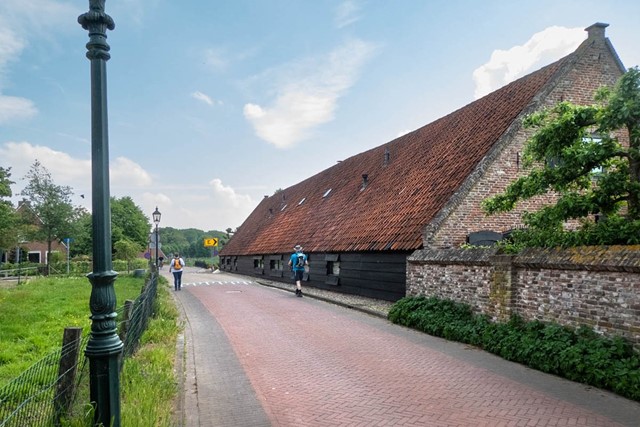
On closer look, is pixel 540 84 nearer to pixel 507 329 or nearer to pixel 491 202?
pixel 491 202

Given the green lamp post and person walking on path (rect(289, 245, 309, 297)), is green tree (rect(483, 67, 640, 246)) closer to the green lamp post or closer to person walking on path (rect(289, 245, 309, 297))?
the green lamp post

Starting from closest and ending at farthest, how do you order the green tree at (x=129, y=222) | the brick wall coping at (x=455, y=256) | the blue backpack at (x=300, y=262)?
the brick wall coping at (x=455, y=256) < the blue backpack at (x=300, y=262) < the green tree at (x=129, y=222)

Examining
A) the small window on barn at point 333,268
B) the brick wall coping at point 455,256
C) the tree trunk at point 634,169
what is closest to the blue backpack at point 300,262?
the small window on barn at point 333,268

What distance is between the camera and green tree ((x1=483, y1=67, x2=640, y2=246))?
768 centimetres

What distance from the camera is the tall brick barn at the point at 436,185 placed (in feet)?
45.8

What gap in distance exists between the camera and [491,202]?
9836 millimetres

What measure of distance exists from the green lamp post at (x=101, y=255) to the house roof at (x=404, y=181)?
10682 mm

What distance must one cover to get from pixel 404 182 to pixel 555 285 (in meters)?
10.5

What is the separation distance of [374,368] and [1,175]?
33038 millimetres

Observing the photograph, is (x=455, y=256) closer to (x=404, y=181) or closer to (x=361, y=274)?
(x=361, y=274)

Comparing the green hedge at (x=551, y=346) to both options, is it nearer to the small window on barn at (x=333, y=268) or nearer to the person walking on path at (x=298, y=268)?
the person walking on path at (x=298, y=268)

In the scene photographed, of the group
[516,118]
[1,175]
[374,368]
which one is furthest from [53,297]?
[1,175]

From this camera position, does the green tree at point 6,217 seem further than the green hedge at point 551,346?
Yes

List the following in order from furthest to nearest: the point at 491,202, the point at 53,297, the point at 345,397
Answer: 1. the point at 53,297
2. the point at 491,202
3. the point at 345,397
